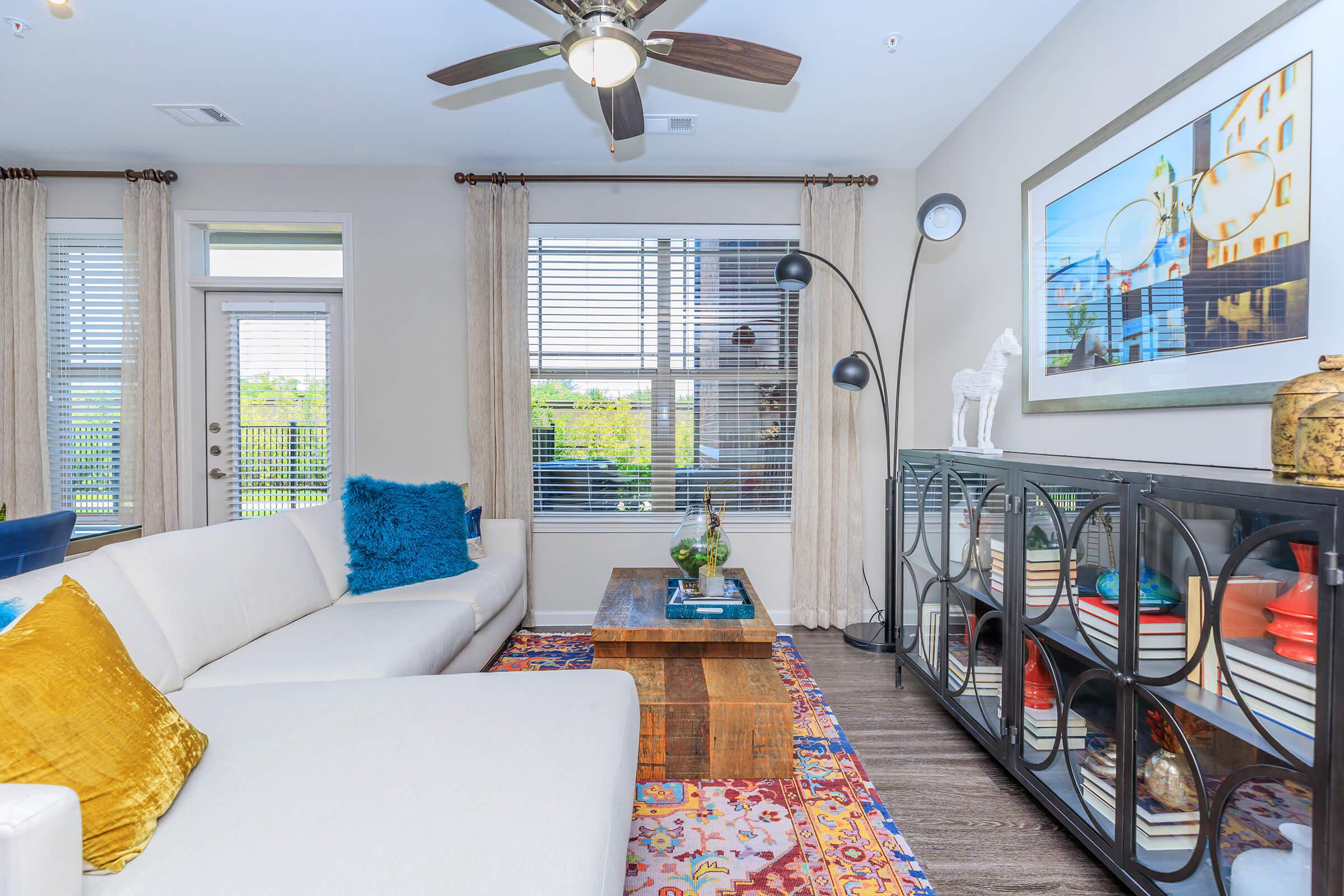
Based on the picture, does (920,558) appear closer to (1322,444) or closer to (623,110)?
(1322,444)

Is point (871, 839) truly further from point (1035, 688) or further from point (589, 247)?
point (589, 247)

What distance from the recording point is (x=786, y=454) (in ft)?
12.7

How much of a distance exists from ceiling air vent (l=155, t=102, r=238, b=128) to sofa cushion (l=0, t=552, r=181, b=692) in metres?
2.48

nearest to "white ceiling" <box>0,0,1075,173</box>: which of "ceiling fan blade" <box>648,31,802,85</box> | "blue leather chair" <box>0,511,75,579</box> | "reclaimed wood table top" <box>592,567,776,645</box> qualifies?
"ceiling fan blade" <box>648,31,802,85</box>

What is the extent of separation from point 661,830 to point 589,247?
3.13 meters

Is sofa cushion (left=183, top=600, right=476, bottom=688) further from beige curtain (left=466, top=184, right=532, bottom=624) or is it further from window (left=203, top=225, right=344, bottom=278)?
window (left=203, top=225, right=344, bottom=278)

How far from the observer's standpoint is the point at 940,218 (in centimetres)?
267

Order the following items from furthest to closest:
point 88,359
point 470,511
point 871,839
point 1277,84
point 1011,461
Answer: point 88,359
point 470,511
point 1011,461
point 871,839
point 1277,84

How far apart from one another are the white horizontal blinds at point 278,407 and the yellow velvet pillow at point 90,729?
290 centimetres

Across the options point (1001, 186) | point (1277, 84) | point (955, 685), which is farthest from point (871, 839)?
point (1001, 186)

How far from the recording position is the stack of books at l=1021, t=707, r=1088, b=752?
5.41 feet

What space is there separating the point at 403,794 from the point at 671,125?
312 centimetres

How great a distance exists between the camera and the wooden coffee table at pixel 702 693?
1962 millimetres

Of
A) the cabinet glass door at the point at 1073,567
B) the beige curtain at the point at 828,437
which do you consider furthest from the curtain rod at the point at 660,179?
the cabinet glass door at the point at 1073,567
